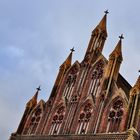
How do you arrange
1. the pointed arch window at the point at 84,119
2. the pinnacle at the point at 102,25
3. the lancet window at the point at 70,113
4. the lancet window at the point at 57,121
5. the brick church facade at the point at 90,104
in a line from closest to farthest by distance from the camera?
the brick church facade at the point at 90,104, the pointed arch window at the point at 84,119, the lancet window at the point at 70,113, the lancet window at the point at 57,121, the pinnacle at the point at 102,25

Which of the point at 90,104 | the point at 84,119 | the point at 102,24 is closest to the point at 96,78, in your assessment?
the point at 90,104

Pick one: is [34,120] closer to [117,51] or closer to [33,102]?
[33,102]

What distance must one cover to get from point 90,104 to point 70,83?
17.1 feet

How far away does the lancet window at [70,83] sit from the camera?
4519cm

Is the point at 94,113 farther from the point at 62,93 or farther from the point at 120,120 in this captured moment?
the point at 62,93

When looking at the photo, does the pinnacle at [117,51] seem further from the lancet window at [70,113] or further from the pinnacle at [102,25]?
the lancet window at [70,113]

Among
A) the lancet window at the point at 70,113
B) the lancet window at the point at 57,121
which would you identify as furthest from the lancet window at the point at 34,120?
the lancet window at the point at 70,113

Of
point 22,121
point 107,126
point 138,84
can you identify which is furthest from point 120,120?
point 22,121

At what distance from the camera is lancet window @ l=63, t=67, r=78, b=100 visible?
45.2m

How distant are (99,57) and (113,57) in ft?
8.00

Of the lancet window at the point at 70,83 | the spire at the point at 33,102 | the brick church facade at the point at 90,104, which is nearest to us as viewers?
the brick church facade at the point at 90,104

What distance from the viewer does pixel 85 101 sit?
4228 centimetres

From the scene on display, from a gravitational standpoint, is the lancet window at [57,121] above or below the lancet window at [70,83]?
below

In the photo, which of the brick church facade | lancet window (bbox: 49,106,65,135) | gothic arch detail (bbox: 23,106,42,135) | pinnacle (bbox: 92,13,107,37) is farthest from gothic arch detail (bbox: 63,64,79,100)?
pinnacle (bbox: 92,13,107,37)
